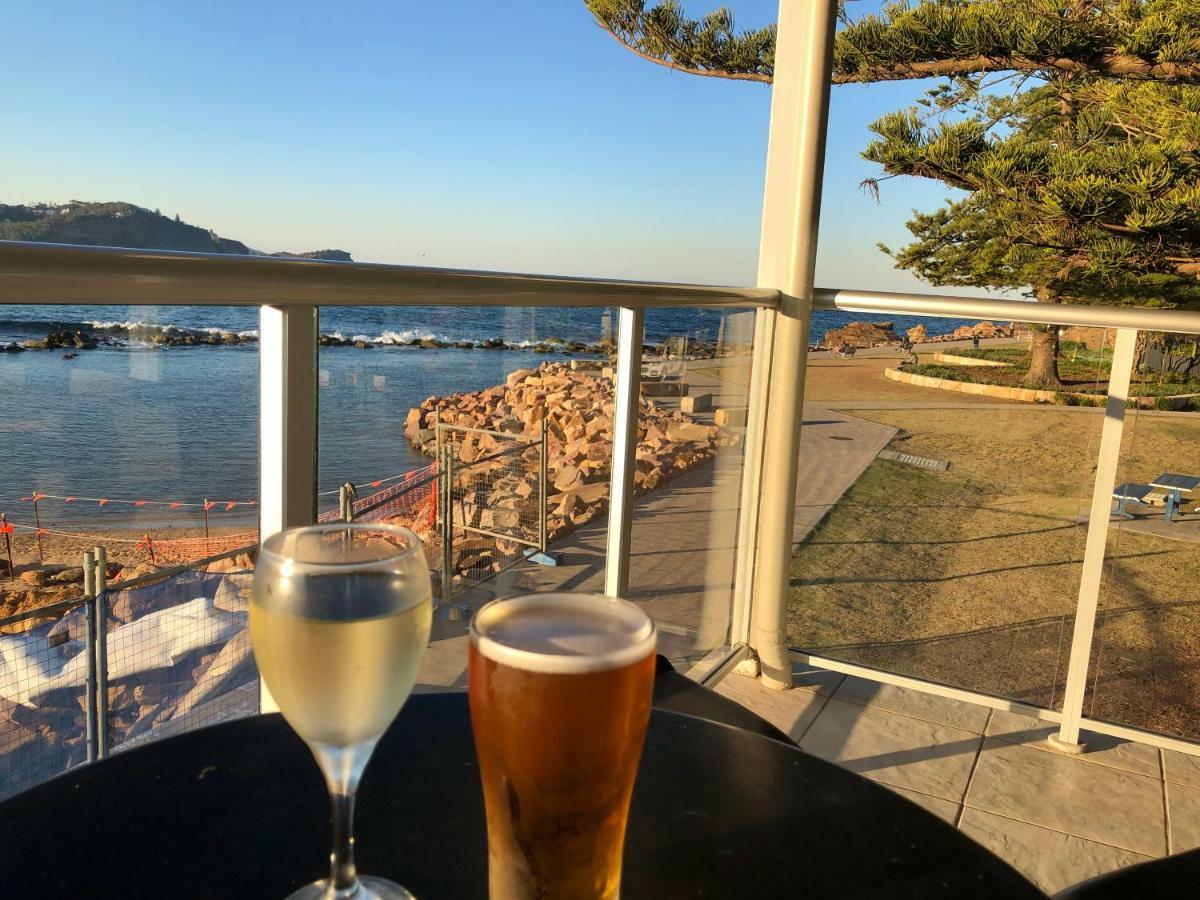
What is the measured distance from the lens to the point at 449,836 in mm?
540

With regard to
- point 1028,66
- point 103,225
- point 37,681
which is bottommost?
point 37,681

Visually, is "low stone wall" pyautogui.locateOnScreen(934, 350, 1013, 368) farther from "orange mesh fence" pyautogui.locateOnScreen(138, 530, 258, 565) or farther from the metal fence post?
"orange mesh fence" pyautogui.locateOnScreen(138, 530, 258, 565)

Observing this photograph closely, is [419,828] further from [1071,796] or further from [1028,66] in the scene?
[1028,66]

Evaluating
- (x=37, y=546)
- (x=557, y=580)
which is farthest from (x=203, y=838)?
(x=557, y=580)

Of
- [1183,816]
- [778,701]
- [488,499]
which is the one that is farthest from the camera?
[778,701]

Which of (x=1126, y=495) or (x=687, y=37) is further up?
(x=687, y=37)

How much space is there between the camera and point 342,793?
0.43 m

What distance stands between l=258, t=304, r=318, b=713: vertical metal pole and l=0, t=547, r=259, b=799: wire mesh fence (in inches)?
3.8

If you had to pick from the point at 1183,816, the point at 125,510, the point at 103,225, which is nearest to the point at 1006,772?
the point at 1183,816

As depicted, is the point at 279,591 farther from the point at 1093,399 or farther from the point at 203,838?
the point at 1093,399

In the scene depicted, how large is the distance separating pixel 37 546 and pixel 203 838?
67cm

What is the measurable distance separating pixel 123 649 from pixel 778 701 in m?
1.70

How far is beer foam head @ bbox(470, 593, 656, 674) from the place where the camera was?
373 millimetres

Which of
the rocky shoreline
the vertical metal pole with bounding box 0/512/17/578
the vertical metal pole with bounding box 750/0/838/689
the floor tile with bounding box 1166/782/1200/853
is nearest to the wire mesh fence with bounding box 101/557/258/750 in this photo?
the vertical metal pole with bounding box 0/512/17/578
